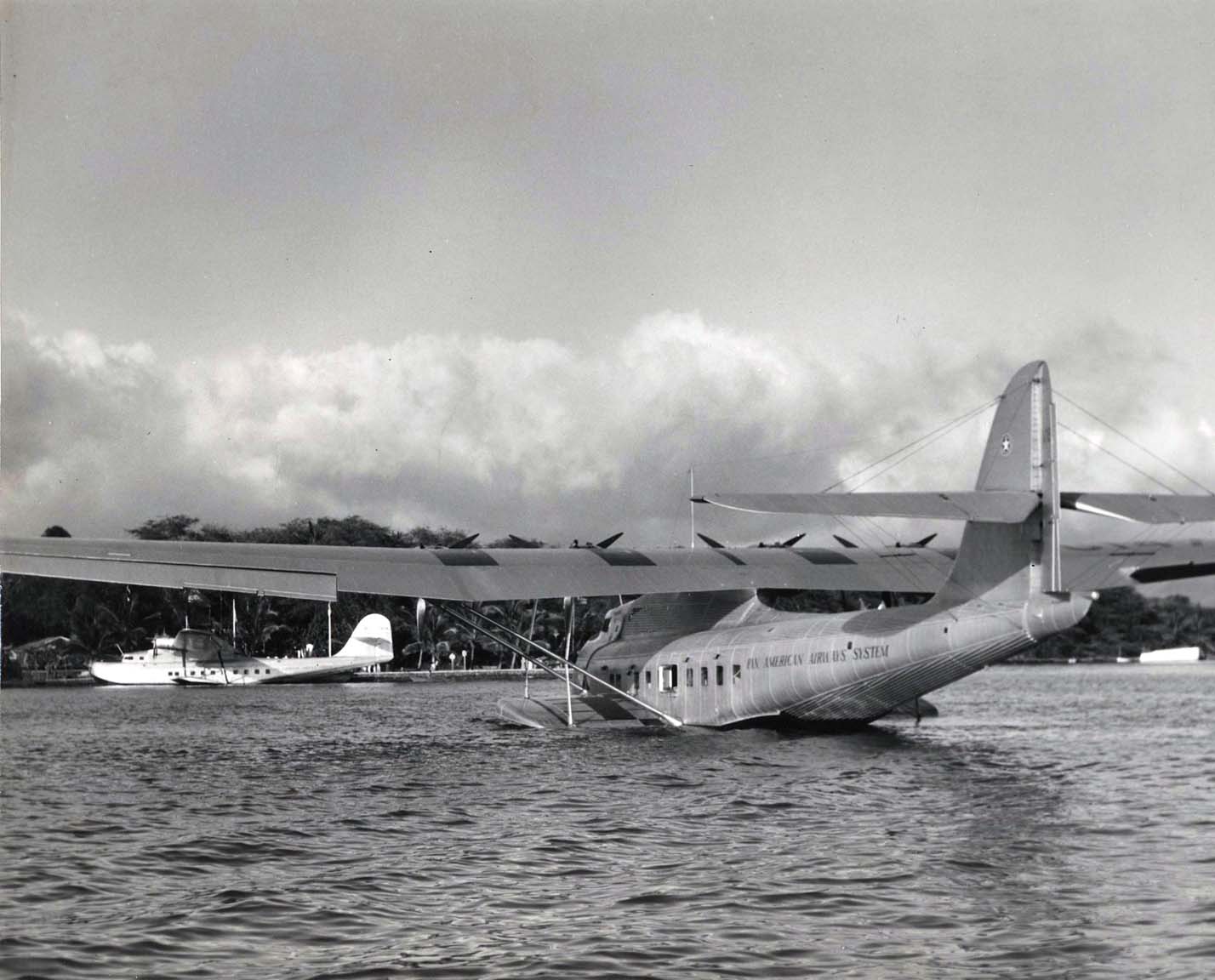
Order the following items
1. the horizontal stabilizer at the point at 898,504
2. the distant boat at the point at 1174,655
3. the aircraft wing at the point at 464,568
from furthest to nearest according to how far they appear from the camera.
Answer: the distant boat at the point at 1174,655 → the aircraft wing at the point at 464,568 → the horizontal stabilizer at the point at 898,504

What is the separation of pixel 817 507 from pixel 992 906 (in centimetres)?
877

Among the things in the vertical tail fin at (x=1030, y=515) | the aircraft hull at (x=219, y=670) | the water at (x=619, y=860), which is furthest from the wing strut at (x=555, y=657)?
the aircraft hull at (x=219, y=670)

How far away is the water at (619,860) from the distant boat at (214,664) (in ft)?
157

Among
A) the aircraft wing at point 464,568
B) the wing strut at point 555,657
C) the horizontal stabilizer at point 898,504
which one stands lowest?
the wing strut at point 555,657

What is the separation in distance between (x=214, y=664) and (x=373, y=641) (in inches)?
366

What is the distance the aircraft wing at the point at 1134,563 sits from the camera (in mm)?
21266

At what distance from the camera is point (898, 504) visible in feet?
64.1

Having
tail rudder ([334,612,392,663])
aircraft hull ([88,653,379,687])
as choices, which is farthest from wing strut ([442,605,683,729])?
tail rudder ([334,612,392,663])

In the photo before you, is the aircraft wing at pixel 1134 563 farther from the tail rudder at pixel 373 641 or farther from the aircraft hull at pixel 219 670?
the tail rudder at pixel 373 641

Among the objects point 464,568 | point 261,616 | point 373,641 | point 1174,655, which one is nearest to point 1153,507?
point 464,568

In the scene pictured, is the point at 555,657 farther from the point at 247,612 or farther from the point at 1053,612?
the point at 247,612

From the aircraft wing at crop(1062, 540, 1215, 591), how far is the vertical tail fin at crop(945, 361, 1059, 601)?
5.72 feet

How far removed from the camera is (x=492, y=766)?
22609 millimetres

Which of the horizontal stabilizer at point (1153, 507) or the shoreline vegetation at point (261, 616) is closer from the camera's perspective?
the horizontal stabilizer at point (1153, 507)
